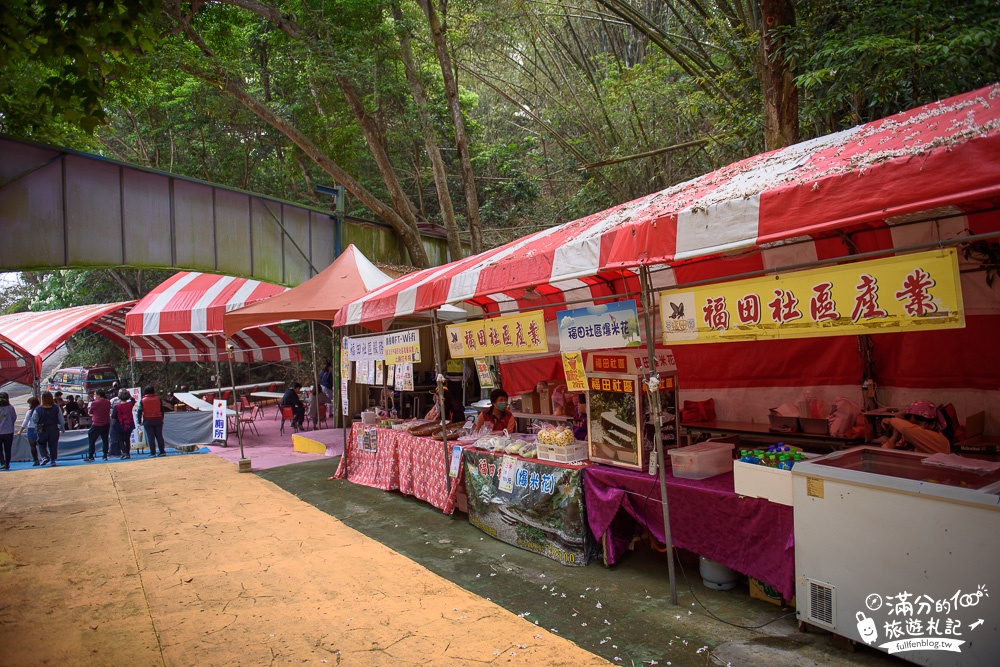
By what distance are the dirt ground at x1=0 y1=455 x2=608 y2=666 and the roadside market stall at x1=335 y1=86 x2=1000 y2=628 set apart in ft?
5.11

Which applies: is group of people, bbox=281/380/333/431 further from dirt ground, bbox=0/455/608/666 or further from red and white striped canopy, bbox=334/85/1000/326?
red and white striped canopy, bbox=334/85/1000/326

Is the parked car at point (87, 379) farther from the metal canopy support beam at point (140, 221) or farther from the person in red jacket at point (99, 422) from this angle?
the metal canopy support beam at point (140, 221)

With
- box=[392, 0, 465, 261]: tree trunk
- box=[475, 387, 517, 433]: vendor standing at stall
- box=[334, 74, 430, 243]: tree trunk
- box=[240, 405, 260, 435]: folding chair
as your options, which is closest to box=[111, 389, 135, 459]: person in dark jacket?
box=[240, 405, 260, 435]: folding chair

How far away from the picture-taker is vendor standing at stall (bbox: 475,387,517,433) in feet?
23.5

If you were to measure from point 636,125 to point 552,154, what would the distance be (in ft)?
21.7

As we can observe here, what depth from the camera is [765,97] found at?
7102 millimetres

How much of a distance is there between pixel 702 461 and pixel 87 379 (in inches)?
977

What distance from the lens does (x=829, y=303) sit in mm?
3441

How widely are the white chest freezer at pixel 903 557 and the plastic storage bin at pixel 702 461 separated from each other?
908 millimetres

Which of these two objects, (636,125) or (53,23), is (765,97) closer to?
(53,23)

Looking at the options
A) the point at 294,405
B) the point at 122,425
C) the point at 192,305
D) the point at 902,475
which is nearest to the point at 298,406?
the point at 294,405

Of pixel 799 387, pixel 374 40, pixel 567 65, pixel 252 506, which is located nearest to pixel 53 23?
pixel 252 506

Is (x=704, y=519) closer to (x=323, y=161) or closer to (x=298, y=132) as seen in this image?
(x=323, y=161)

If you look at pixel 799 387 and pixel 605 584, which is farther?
pixel 799 387
